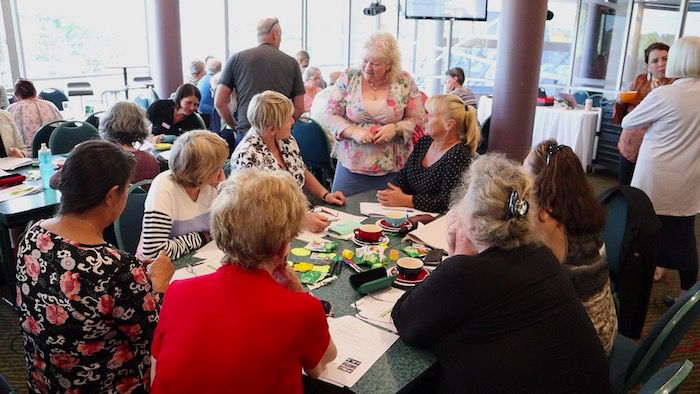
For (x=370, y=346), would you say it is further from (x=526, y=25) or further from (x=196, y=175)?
(x=526, y=25)

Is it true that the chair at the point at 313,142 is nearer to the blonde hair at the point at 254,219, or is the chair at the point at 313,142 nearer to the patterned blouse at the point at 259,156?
the patterned blouse at the point at 259,156

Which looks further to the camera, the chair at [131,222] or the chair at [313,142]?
the chair at [313,142]

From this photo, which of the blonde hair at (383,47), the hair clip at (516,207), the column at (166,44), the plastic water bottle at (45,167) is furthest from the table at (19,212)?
the column at (166,44)

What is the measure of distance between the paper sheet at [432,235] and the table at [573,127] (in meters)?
4.28

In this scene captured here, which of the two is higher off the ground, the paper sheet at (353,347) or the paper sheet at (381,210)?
the paper sheet at (381,210)

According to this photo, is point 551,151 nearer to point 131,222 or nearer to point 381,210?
point 381,210

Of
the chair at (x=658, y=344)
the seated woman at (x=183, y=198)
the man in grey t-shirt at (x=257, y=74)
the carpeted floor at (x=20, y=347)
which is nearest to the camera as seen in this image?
the chair at (x=658, y=344)

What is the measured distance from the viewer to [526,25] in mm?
4273

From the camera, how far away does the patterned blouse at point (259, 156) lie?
2670 millimetres

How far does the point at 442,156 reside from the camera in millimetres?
2793

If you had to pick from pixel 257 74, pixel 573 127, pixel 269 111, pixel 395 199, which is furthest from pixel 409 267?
pixel 573 127

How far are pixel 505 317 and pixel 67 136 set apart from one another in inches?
142

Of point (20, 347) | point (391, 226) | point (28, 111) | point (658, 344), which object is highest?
point (28, 111)

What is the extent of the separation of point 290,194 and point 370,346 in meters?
0.50
